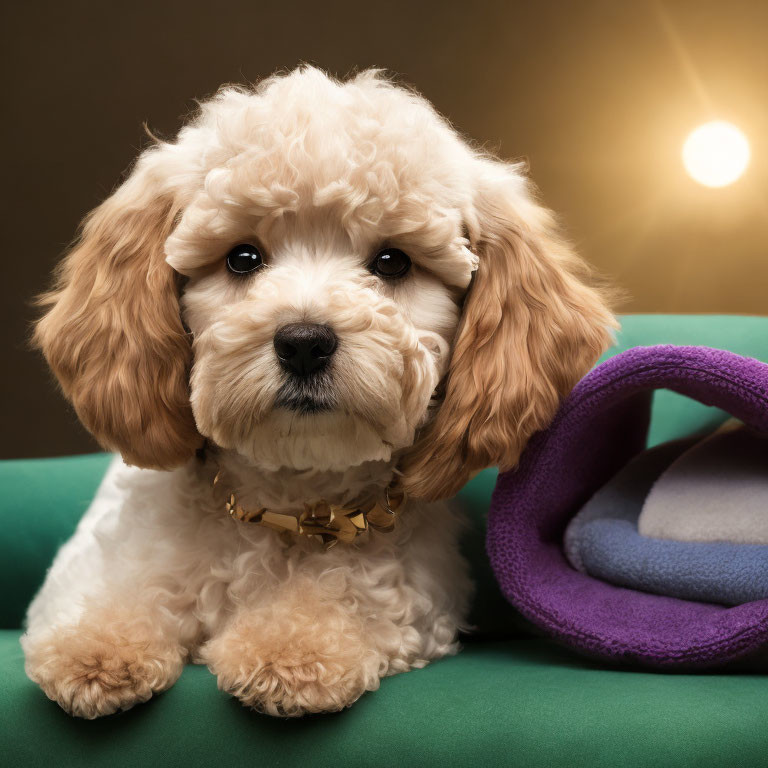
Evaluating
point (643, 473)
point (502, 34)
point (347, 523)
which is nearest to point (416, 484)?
point (347, 523)

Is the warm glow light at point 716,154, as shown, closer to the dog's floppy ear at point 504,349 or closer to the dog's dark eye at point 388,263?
the dog's floppy ear at point 504,349

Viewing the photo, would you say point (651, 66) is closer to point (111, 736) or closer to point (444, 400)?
point (444, 400)

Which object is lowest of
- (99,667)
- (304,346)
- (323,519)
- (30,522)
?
(30,522)

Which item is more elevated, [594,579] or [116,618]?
[594,579]

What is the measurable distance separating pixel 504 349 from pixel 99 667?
70 cm

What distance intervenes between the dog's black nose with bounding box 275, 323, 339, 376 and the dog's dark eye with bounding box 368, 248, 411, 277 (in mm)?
192

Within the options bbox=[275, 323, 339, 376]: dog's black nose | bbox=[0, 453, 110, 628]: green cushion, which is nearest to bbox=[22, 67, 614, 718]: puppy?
bbox=[275, 323, 339, 376]: dog's black nose

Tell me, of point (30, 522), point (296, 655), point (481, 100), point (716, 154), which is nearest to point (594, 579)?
point (296, 655)

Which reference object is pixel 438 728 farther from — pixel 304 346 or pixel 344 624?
pixel 304 346

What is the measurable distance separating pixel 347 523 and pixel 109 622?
0.37 metres

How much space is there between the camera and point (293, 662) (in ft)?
3.89

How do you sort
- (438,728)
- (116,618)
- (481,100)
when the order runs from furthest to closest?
(481,100) < (116,618) < (438,728)

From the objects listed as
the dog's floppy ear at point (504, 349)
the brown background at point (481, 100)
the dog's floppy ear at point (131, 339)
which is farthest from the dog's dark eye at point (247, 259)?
the brown background at point (481, 100)

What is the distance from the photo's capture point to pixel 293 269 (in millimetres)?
1335
